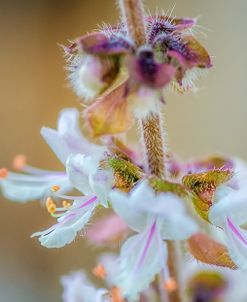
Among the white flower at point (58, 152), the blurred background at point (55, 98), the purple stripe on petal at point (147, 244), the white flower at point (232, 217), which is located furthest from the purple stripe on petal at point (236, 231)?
the blurred background at point (55, 98)

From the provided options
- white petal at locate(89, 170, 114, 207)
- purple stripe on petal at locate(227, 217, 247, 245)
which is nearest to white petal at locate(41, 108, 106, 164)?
white petal at locate(89, 170, 114, 207)

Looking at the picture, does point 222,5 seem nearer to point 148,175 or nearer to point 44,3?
point 44,3

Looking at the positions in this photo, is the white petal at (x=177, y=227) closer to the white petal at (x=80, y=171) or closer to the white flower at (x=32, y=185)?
the white petal at (x=80, y=171)

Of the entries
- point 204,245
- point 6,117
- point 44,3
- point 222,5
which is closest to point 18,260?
point 6,117

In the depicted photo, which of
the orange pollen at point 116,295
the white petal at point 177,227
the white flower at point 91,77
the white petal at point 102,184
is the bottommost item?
the orange pollen at point 116,295

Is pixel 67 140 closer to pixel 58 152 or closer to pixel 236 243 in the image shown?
pixel 58 152

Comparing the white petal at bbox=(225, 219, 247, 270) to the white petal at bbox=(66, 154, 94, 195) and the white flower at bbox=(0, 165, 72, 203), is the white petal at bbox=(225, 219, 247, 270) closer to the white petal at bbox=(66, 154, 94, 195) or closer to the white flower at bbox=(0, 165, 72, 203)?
the white petal at bbox=(66, 154, 94, 195)
